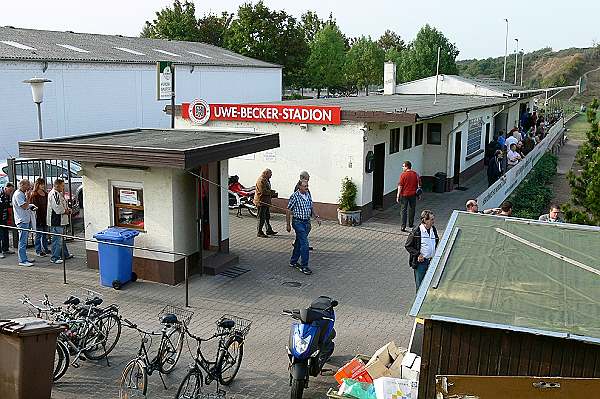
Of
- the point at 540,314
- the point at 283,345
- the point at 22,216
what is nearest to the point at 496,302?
the point at 540,314

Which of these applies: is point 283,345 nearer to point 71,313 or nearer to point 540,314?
point 71,313

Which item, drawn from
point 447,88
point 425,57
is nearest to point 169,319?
point 447,88

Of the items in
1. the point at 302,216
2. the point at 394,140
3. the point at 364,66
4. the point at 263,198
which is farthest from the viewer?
the point at 364,66

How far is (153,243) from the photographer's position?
40.0ft

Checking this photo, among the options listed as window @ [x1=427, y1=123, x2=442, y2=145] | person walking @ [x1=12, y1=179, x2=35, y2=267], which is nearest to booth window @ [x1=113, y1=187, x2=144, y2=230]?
person walking @ [x1=12, y1=179, x2=35, y2=267]

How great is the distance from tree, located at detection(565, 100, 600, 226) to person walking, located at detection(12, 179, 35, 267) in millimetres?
10262

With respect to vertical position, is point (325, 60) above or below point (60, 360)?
above

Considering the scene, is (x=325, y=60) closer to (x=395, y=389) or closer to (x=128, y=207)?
(x=128, y=207)

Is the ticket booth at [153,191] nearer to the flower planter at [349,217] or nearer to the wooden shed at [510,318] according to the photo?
the flower planter at [349,217]

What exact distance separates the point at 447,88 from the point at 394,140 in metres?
19.0

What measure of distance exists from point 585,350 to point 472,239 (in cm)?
245


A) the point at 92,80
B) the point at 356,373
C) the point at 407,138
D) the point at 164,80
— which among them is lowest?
the point at 356,373

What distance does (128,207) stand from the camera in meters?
12.4

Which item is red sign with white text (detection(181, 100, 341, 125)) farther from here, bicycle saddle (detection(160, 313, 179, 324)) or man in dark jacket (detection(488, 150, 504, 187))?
bicycle saddle (detection(160, 313, 179, 324))
